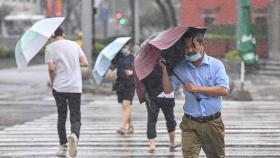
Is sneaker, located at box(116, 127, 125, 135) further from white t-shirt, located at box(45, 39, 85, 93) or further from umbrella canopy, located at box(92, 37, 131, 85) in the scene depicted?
white t-shirt, located at box(45, 39, 85, 93)

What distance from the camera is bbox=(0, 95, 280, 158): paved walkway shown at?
34.8 feet

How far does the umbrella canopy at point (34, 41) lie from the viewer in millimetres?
10234

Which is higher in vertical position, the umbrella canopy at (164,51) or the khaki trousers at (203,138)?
the umbrella canopy at (164,51)

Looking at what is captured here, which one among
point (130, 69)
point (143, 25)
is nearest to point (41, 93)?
point (130, 69)

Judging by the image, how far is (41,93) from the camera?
23.7 m

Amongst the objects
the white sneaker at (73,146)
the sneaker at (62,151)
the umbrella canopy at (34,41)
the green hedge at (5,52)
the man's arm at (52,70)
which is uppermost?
the umbrella canopy at (34,41)

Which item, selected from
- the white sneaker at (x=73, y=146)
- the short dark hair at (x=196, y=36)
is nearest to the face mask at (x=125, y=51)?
the white sneaker at (x=73, y=146)

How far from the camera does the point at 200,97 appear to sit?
6.88 meters

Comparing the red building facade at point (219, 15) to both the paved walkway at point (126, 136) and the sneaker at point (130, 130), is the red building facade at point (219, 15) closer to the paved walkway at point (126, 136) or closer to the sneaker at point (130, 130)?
the paved walkway at point (126, 136)

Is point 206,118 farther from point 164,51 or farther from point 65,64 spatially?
point 65,64

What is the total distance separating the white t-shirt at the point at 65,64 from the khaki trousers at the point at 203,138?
3.38 metres

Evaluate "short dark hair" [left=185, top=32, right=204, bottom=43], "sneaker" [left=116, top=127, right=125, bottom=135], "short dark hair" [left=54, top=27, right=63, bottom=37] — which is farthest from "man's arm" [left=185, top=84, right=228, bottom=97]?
"sneaker" [left=116, top=127, right=125, bottom=135]

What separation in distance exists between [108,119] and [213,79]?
8759 millimetres

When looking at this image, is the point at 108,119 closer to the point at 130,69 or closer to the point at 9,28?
the point at 130,69
